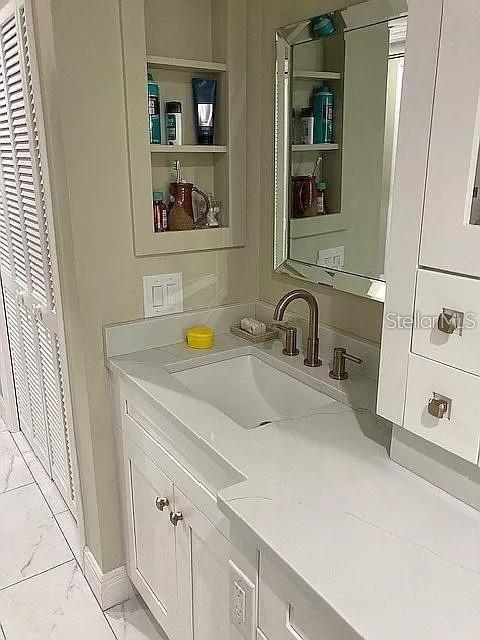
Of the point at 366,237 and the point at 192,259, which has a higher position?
the point at 366,237

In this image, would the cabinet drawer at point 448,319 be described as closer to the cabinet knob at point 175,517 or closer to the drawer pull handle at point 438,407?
the drawer pull handle at point 438,407

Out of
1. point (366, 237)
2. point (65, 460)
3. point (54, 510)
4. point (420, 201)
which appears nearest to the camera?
point (420, 201)

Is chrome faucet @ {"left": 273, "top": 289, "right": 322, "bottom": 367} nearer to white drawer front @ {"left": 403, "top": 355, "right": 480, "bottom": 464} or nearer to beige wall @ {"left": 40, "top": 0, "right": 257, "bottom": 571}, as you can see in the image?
beige wall @ {"left": 40, "top": 0, "right": 257, "bottom": 571}

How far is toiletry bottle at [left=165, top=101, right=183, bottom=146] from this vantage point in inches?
62.3

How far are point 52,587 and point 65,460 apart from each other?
44 centimetres

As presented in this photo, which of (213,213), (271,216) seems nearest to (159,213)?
→ (213,213)

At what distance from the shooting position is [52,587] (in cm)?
190

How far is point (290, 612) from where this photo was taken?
0.89m

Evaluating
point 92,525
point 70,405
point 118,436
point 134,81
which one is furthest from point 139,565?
point 134,81

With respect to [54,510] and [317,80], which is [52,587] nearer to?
[54,510]

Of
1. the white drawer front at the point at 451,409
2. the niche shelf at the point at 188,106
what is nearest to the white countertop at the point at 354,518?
the white drawer front at the point at 451,409

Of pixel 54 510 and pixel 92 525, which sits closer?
pixel 92 525

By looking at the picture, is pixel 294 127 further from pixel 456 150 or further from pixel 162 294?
pixel 456 150

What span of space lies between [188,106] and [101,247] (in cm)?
52
